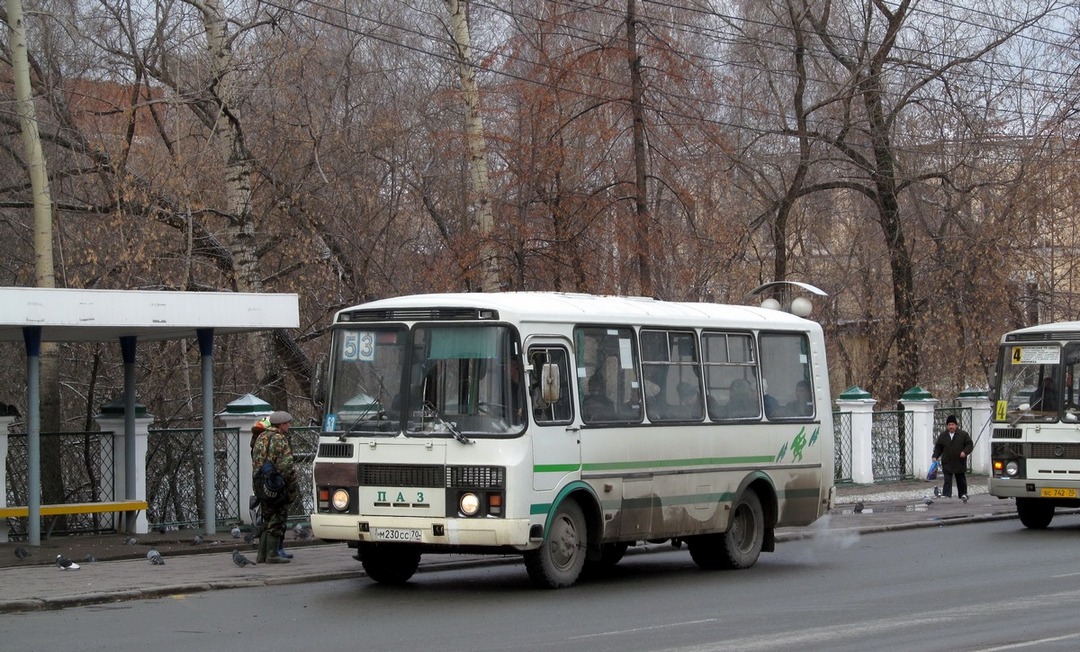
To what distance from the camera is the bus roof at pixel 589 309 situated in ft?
45.6

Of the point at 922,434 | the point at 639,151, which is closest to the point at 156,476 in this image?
the point at 639,151

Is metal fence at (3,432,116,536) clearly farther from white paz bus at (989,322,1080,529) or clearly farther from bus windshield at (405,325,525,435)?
white paz bus at (989,322,1080,529)

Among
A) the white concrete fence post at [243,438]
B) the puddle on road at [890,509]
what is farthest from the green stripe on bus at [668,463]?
the puddle on road at [890,509]

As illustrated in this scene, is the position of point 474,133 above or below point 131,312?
above

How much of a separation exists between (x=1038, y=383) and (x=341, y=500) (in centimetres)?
1163

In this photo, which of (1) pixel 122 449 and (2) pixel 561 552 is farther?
(1) pixel 122 449

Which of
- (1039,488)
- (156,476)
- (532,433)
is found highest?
(532,433)

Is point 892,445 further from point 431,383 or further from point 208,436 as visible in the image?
point 431,383

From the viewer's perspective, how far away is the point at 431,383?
45.1ft

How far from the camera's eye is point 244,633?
1137 cm

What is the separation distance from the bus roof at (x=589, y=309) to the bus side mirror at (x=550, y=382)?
0.58 m

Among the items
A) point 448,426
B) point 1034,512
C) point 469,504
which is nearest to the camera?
point 469,504

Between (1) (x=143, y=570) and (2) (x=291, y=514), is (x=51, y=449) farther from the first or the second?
(1) (x=143, y=570)

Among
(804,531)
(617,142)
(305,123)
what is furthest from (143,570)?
(617,142)
